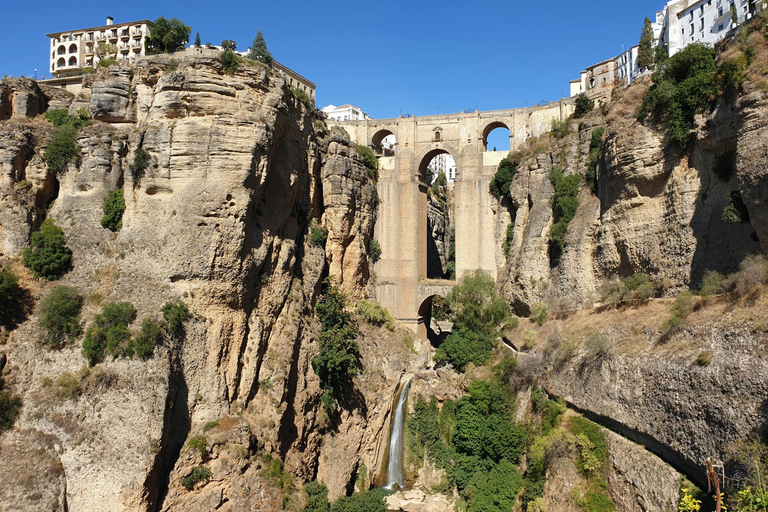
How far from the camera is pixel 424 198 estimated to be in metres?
34.1

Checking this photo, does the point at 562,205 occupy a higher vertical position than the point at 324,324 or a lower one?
higher

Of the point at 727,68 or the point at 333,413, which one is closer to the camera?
the point at 727,68

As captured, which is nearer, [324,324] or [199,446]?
[199,446]

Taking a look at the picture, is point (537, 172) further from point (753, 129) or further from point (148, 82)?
point (148, 82)

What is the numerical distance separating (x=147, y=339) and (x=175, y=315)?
56.9 inches

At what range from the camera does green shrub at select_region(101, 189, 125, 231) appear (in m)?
21.1

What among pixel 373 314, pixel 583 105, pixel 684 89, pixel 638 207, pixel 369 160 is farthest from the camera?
pixel 369 160

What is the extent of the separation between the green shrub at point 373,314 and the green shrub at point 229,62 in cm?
1315

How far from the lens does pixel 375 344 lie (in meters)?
28.6

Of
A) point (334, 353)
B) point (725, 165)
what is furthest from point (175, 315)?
point (725, 165)

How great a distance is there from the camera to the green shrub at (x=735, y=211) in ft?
55.2

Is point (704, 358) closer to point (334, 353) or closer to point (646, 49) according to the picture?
point (334, 353)

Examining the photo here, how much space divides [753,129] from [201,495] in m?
19.0

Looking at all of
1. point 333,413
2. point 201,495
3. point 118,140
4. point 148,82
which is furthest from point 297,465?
point 148,82
